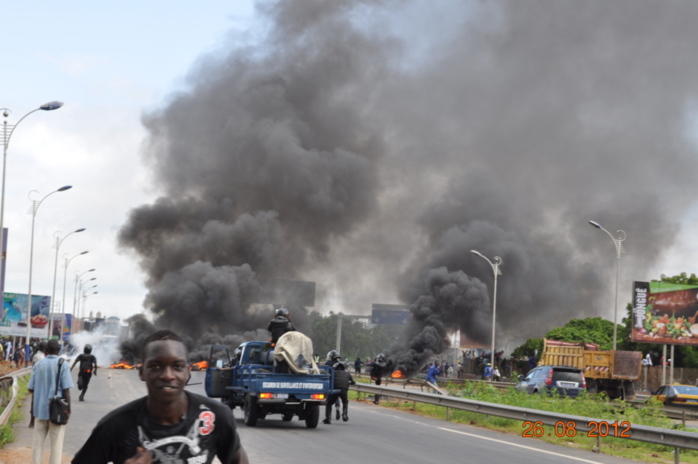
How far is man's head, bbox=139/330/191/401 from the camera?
10.6ft

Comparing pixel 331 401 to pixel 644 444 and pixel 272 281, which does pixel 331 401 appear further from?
pixel 272 281

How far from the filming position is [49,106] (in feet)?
89.2

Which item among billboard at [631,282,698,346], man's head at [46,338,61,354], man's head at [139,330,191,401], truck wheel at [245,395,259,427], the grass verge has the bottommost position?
the grass verge

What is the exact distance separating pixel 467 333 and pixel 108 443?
64.9m

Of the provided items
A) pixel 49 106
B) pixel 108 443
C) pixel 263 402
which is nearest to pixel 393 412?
pixel 263 402

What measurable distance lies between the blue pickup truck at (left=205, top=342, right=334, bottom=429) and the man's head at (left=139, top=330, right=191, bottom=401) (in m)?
14.3

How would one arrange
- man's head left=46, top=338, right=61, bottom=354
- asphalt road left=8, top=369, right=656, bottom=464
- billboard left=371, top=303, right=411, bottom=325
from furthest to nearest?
1. billboard left=371, top=303, right=411, bottom=325
2. asphalt road left=8, top=369, right=656, bottom=464
3. man's head left=46, top=338, right=61, bottom=354

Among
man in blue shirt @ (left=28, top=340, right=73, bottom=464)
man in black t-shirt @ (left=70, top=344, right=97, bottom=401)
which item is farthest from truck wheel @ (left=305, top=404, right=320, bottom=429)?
man in blue shirt @ (left=28, top=340, right=73, bottom=464)

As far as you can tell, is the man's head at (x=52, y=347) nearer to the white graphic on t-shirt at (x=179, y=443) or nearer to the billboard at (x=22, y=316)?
the white graphic on t-shirt at (x=179, y=443)

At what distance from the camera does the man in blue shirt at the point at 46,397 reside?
34.3 ft

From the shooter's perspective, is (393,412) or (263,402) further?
(393,412)

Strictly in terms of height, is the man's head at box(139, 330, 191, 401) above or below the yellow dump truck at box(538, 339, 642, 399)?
above
